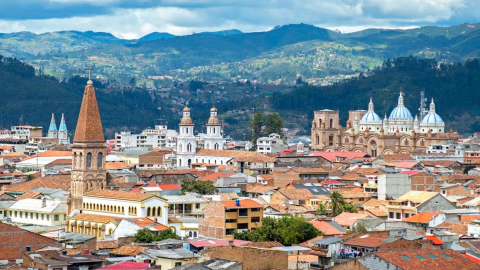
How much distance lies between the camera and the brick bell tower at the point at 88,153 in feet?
269

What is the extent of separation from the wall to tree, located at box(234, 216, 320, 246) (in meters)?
25.2

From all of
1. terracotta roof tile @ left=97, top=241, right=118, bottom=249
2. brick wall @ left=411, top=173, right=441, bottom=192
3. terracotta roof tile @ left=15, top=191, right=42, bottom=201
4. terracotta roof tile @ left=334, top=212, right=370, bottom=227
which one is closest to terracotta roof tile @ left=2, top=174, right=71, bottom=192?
A: terracotta roof tile @ left=15, top=191, right=42, bottom=201

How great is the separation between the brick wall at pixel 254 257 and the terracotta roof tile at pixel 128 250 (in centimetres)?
489

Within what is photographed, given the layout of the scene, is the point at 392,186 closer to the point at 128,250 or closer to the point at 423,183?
the point at 423,183

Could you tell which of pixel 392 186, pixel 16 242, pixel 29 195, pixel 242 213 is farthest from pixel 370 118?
pixel 16 242

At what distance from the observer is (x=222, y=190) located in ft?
301

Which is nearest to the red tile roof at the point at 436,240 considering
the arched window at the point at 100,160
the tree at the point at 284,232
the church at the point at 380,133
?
the tree at the point at 284,232

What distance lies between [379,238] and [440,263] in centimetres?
→ 673

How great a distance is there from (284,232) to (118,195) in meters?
14.6

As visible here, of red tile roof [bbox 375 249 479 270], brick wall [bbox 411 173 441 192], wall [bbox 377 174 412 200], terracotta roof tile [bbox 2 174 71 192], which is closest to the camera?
red tile roof [bbox 375 249 479 270]

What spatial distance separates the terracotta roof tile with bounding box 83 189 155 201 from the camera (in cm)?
7288

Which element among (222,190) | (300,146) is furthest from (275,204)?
(300,146)

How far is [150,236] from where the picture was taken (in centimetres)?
6341

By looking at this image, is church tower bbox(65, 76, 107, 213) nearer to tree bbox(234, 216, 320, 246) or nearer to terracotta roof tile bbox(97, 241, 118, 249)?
tree bbox(234, 216, 320, 246)
